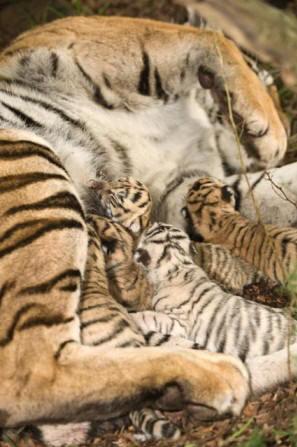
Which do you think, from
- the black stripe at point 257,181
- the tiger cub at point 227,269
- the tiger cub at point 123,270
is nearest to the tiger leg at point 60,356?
the tiger cub at point 123,270

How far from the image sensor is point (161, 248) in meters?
3.24

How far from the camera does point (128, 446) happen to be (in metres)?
2.63

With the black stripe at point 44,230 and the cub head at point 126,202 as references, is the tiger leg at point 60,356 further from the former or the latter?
the cub head at point 126,202

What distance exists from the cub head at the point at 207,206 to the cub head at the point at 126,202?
9.0 inches

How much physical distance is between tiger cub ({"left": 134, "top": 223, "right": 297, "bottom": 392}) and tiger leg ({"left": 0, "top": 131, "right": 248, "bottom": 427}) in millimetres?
166

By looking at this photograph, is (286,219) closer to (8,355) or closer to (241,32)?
(8,355)

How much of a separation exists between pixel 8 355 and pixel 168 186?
1.43m

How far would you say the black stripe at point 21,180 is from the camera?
9.31ft

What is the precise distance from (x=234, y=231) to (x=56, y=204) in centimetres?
91

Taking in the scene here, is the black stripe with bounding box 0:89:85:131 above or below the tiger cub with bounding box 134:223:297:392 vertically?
above

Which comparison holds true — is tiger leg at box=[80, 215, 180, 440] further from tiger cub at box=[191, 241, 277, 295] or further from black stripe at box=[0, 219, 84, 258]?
tiger cub at box=[191, 241, 277, 295]

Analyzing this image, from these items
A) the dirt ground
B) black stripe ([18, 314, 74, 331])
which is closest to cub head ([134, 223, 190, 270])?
the dirt ground

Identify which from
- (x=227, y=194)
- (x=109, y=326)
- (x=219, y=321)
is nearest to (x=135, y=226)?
(x=227, y=194)

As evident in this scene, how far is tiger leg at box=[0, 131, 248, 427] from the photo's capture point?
2.45 meters
